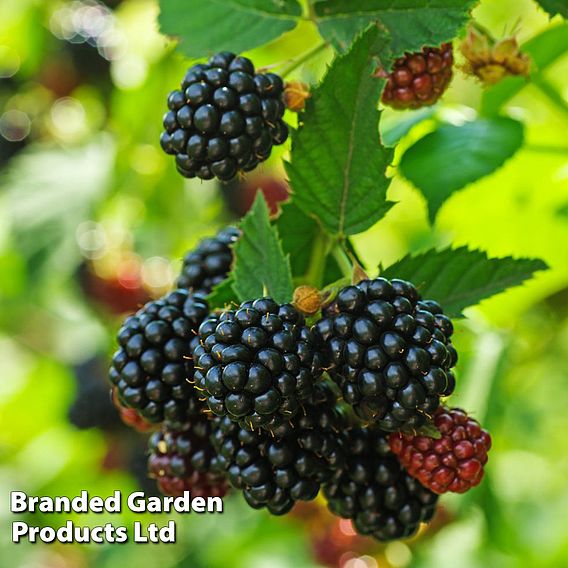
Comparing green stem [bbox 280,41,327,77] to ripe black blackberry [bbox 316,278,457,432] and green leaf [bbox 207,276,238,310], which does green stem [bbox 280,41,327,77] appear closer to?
green leaf [bbox 207,276,238,310]

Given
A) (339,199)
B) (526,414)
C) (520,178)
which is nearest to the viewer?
(339,199)

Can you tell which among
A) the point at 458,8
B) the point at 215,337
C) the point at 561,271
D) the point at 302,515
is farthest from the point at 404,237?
the point at 215,337

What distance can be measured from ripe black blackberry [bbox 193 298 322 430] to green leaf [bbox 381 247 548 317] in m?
0.32

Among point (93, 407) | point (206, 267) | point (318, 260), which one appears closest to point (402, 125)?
point (318, 260)

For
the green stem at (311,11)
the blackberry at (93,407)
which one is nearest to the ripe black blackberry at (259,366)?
the green stem at (311,11)

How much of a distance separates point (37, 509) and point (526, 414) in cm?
211

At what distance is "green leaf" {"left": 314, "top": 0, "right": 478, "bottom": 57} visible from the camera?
1403 mm

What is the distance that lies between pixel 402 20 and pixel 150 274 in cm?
252

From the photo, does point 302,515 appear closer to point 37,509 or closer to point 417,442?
point 37,509

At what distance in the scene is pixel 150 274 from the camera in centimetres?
381

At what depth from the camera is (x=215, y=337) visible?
4.06 feet

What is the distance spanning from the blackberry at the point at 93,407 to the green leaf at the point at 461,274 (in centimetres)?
219

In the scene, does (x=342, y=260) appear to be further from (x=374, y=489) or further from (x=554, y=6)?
(x=554, y=6)

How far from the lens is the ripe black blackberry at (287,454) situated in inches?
52.2
